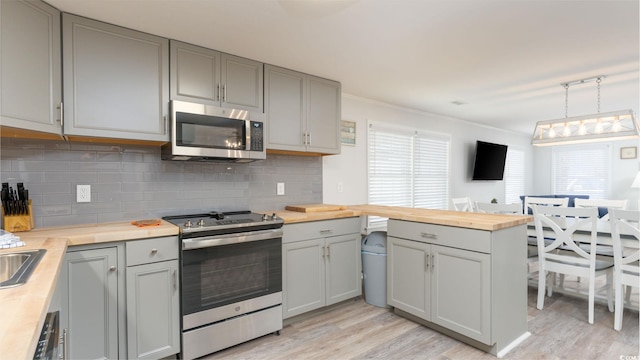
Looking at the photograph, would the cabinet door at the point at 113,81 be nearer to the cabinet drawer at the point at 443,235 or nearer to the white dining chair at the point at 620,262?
the cabinet drawer at the point at 443,235

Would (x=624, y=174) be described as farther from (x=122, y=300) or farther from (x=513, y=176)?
(x=122, y=300)

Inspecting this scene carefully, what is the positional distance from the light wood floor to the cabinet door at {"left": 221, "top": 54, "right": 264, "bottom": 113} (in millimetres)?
1890

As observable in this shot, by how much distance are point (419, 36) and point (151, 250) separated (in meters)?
2.33

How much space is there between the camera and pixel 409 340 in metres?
2.44

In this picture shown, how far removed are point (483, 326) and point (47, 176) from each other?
312 centimetres

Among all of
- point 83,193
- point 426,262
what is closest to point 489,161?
point 426,262

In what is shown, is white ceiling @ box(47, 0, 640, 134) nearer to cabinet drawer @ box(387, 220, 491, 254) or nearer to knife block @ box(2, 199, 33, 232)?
knife block @ box(2, 199, 33, 232)

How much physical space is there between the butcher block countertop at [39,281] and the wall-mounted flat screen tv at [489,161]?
5118 millimetres

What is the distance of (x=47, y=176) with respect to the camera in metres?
2.14

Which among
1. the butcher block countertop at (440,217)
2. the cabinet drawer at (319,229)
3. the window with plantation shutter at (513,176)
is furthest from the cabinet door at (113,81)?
the window with plantation shutter at (513,176)

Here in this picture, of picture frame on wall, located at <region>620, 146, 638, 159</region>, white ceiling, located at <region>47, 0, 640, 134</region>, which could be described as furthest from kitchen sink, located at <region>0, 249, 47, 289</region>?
picture frame on wall, located at <region>620, 146, 638, 159</region>

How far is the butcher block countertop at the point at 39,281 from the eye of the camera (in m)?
0.77

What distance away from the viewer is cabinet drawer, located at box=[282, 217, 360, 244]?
8.67 feet

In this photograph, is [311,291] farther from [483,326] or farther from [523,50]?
[523,50]
